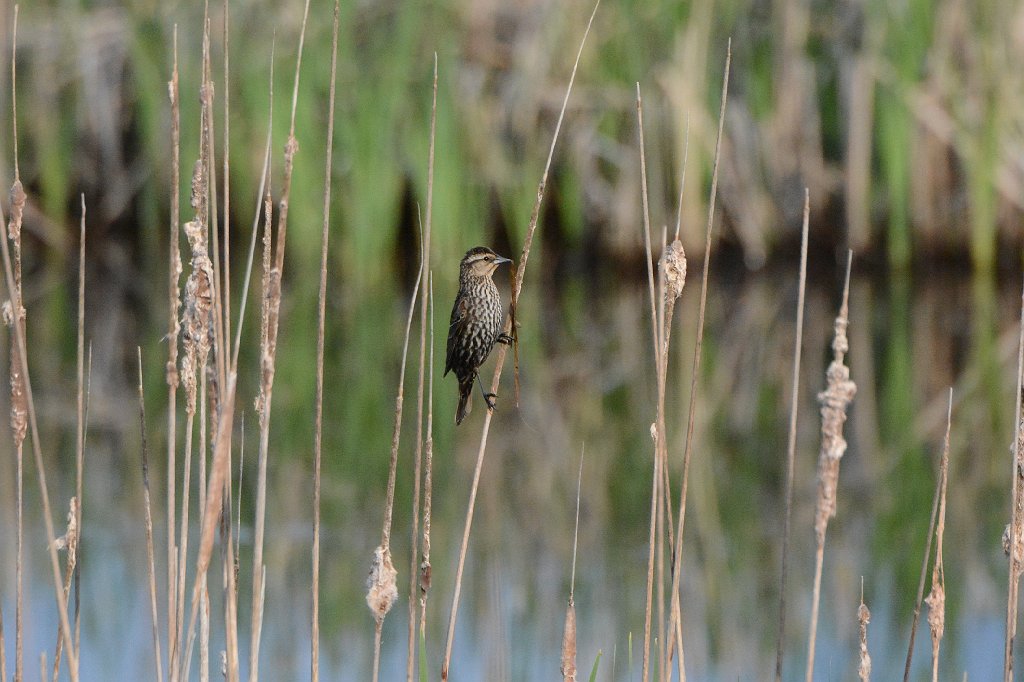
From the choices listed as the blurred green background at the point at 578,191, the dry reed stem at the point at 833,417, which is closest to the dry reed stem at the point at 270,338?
the dry reed stem at the point at 833,417

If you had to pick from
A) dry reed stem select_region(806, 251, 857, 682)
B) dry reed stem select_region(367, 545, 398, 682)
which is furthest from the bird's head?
dry reed stem select_region(806, 251, 857, 682)

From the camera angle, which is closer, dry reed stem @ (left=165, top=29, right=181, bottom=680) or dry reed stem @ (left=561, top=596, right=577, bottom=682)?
dry reed stem @ (left=165, top=29, right=181, bottom=680)

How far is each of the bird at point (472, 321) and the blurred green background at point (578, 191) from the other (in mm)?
2405

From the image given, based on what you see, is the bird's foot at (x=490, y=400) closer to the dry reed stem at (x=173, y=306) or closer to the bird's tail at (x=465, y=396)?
the dry reed stem at (x=173, y=306)

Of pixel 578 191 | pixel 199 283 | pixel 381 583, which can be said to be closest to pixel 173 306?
pixel 199 283

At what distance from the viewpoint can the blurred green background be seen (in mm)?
6398

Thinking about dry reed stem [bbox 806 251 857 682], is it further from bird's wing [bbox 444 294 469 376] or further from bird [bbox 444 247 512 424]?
bird's wing [bbox 444 294 469 376]

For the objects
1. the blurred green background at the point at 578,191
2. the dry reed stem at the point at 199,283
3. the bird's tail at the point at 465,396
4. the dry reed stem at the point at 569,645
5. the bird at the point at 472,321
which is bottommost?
the dry reed stem at the point at 569,645

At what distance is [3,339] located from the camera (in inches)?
282

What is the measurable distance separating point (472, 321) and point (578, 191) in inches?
184

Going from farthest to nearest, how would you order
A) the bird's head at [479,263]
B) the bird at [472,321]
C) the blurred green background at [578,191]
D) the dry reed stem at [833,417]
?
the blurred green background at [578,191] < the bird's head at [479,263] < the bird at [472,321] < the dry reed stem at [833,417]

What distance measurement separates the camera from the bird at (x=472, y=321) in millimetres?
3215

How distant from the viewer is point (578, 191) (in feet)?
25.7

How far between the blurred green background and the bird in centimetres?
240
